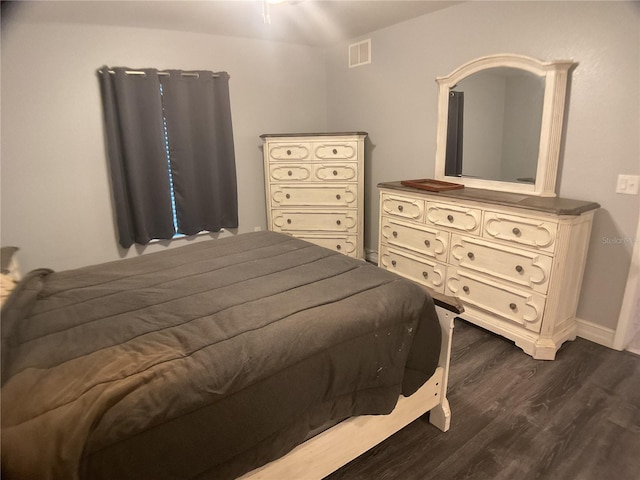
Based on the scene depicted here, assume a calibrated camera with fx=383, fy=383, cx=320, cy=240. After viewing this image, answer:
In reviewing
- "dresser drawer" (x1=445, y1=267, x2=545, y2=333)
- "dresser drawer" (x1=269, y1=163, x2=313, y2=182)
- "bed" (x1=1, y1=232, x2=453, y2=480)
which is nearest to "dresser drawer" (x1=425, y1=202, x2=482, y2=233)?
"dresser drawer" (x1=445, y1=267, x2=545, y2=333)

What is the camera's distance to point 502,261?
2459 millimetres

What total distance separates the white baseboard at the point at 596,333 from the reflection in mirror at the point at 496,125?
1025 mm

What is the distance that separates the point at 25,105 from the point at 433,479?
3.59 meters

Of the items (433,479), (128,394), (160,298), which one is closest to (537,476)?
(433,479)

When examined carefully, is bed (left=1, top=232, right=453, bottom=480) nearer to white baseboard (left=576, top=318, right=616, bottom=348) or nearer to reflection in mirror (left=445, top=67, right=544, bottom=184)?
white baseboard (left=576, top=318, right=616, bottom=348)

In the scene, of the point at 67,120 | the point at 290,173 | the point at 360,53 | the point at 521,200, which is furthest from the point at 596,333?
the point at 67,120

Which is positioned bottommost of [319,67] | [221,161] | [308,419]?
[308,419]

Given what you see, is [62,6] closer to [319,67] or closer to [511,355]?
[319,67]

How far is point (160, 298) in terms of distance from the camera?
5.38 feet

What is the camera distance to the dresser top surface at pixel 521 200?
2.17 m

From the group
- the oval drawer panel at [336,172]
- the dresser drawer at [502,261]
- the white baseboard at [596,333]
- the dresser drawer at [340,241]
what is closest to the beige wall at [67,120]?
the oval drawer panel at [336,172]

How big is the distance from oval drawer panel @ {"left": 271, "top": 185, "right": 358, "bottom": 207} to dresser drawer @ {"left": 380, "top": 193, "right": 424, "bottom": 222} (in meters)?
0.54

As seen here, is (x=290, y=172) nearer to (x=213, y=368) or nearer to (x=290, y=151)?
(x=290, y=151)

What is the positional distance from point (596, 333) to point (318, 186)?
8.17ft
